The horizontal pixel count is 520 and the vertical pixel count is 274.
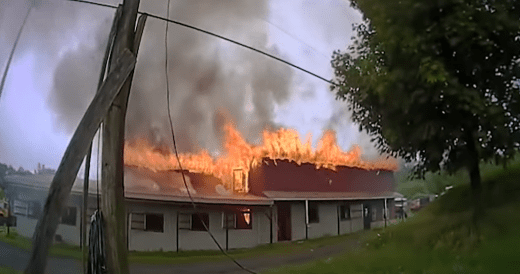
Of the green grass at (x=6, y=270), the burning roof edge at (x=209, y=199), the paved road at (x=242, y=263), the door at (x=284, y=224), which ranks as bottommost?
the green grass at (x=6, y=270)

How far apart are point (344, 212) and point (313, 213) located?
0.23ft

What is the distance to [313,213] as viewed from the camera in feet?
3.33

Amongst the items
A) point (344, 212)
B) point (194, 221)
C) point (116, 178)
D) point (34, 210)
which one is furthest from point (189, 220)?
point (34, 210)

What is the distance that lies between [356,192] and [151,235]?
1.54 ft

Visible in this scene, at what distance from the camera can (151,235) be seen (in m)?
1.04

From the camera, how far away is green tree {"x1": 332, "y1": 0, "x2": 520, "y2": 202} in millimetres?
789

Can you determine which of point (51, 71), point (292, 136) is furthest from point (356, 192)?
point (51, 71)

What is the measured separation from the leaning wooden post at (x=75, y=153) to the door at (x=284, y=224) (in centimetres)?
51

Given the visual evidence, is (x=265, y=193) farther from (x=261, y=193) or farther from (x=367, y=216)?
(x=367, y=216)

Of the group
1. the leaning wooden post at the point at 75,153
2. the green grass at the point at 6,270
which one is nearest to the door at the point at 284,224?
the leaning wooden post at the point at 75,153

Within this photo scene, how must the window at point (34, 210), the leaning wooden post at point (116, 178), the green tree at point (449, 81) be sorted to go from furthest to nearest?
the window at point (34, 210) → the leaning wooden post at point (116, 178) → the green tree at point (449, 81)

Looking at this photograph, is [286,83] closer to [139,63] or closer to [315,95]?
[315,95]

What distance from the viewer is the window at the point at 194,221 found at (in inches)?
39.9

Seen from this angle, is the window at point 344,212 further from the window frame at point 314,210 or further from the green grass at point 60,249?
the green grass at point 60,249
